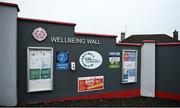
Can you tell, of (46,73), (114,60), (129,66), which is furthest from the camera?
(129,66)

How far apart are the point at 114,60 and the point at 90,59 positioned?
1284 millimetres

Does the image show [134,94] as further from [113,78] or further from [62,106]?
[62,106]

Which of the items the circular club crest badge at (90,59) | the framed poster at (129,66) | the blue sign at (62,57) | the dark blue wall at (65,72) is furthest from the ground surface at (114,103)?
the blue sign at (62,57)

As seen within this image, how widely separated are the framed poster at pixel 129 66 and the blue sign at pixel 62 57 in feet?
9.55

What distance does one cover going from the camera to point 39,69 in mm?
7617

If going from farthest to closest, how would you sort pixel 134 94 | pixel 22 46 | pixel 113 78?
1. pixel 134 94
2. pixel 113 78
3. pixel 22 46

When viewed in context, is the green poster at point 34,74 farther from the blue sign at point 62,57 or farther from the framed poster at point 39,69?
the blue sign at point 62,57

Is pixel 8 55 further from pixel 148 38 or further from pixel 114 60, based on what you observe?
pixel 148 38

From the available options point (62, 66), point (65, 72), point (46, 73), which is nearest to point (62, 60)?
point (62, 66)

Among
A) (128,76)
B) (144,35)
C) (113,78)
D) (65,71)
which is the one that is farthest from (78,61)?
(144,35)

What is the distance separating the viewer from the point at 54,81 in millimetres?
7969

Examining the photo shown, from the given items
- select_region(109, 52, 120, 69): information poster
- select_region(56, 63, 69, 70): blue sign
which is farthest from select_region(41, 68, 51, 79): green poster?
select_region(109, 52, 120, 69): information poster

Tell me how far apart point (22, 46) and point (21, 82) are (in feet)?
4.24

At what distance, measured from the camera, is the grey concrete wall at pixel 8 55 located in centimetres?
666
